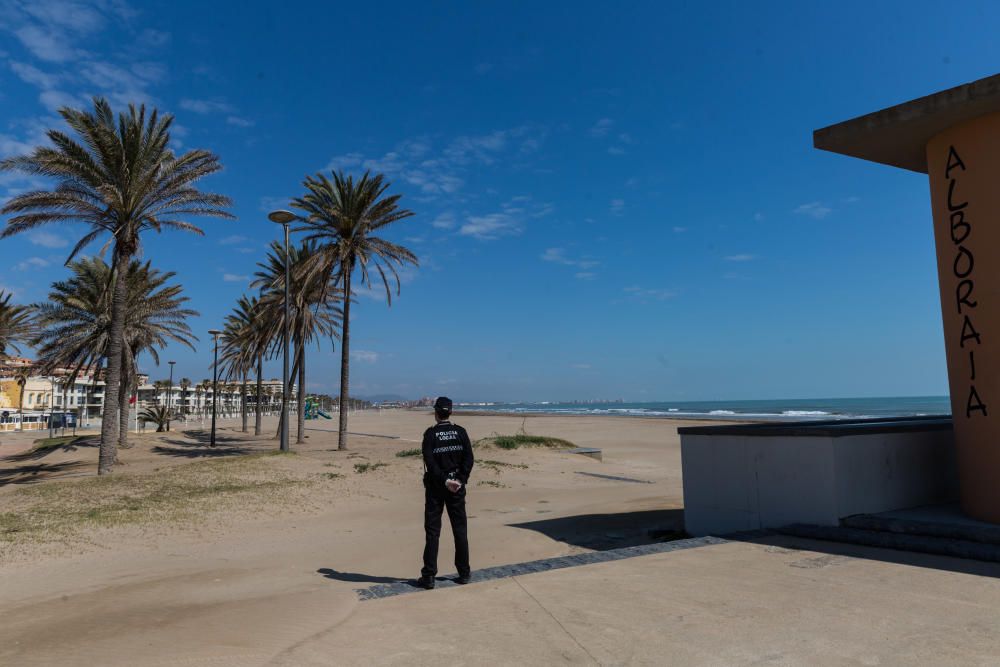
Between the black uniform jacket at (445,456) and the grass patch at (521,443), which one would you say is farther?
the grass patch at (521,443)

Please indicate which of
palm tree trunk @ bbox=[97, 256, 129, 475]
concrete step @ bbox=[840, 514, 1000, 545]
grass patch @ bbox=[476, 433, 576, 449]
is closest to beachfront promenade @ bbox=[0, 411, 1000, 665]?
concrete step @ bbox=[840, 514, 1000, 545]

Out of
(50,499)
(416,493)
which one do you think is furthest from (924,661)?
(50,499)

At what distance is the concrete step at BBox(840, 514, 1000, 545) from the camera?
18.8 feet

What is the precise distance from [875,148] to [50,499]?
573 inches

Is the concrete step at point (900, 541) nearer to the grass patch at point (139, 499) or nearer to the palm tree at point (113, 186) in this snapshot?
the grass patch at point (139, 499)

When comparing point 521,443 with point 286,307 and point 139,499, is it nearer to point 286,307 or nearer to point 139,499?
point 286,307

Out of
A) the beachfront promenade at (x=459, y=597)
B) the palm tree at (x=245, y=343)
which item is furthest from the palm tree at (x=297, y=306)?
the beachfront promenade at (x=459, y=597)

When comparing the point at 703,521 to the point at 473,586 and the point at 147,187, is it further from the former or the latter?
the point at 147,187

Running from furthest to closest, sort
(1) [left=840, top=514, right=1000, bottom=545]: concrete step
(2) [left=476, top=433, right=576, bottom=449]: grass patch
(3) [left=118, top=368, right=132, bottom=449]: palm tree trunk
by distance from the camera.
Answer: (3) [left=118, top=368, right=132, bottom=449]: palm tree trunk, (2) [left=476, top=433, right=576, bottom=449]: grass patch, (1) [left=840, top=514, right=1000, bottom=545]: concrete step

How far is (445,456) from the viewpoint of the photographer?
18.5 ft

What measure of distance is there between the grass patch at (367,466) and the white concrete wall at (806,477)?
9.99 meters

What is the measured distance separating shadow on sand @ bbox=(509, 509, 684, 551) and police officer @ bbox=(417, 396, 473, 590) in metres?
3.01

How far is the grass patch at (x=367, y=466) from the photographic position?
16062 mm

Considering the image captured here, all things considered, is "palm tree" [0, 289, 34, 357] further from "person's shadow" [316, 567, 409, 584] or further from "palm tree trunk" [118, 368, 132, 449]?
"person's shadow" [316, 567, 409, 584]
